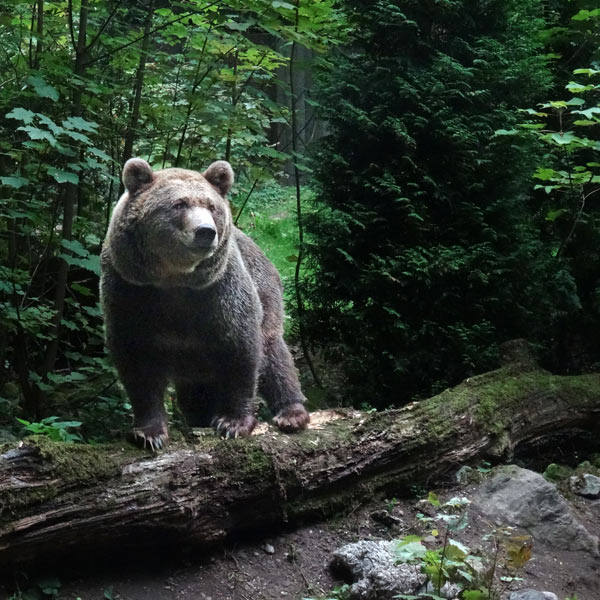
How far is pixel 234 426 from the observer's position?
4289 mm

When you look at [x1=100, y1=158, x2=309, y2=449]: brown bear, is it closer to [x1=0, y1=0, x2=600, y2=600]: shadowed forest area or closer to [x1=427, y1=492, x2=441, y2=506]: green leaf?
[x1=427, y1=492, x2=441, y2=506]: green leaf

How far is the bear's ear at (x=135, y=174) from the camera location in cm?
412

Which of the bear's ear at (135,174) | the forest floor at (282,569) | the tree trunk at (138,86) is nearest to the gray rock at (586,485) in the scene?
the forest floor at (282,569)

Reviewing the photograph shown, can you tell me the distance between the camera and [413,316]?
624 centimetres

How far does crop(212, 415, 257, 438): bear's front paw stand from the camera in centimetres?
423

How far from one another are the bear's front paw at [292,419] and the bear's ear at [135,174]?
1.71 meters

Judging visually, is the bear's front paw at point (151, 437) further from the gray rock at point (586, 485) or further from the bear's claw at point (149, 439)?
the gray rock at point (586, 485)

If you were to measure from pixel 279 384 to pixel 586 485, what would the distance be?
249 cm

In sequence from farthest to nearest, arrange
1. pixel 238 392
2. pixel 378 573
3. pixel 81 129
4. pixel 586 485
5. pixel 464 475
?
pixel 586 485
pixel 81 129
pixel 464 475
pixel 238 392
pixel 378 573

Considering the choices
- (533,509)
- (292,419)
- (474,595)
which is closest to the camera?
(474,595)

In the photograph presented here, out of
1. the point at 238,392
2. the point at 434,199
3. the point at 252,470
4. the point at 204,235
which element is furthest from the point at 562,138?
the point at 252,470

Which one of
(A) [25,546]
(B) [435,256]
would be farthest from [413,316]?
(A) [25,546]

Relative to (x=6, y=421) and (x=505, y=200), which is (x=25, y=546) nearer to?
(x=6, y=421)

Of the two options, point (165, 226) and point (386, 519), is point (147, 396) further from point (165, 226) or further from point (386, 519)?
point (386, 519)
